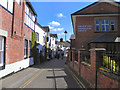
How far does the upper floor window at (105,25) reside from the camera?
15.6 m

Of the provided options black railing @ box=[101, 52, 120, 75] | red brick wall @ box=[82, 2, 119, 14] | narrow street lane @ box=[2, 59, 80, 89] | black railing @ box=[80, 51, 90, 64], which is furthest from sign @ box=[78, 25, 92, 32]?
black railing @ box=[101, 52, 120, 75]

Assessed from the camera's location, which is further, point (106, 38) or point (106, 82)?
point (106, 38)

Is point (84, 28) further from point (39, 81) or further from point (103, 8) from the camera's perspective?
point (39, 81)

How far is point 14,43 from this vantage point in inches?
364

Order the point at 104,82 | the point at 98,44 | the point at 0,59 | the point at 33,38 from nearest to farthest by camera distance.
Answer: the point at 104,82
the point at 0,59
the point at 98,44
the point at 33,38

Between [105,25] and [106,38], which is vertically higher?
[105,25]

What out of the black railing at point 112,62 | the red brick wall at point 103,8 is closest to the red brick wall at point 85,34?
the red brick wall at point 103,8

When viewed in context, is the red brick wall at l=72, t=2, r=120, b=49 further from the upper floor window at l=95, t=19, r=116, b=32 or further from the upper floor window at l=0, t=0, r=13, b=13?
the upper floor window at l=0, t=0, r=13, b=13

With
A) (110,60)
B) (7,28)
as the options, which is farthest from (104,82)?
(7,28)

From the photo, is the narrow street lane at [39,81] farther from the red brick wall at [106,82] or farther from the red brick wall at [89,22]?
the red brick wall at [89,22]

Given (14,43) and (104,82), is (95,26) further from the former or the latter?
(104,82)

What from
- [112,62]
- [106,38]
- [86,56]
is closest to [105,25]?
[106,38]

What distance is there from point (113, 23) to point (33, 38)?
437 inches

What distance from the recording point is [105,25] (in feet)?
51.2
